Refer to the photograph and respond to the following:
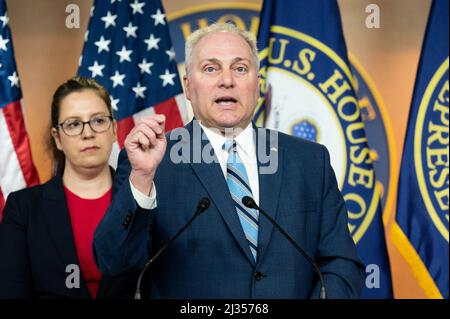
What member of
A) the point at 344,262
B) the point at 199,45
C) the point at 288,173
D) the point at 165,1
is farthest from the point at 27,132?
the point at 344,262

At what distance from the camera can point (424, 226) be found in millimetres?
3623

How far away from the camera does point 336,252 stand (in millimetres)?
2043

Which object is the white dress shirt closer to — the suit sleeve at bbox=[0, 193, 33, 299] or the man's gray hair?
the man's gray hair

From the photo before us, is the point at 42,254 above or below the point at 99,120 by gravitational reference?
below

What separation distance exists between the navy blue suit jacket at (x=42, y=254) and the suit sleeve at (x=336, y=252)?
0.90 metres

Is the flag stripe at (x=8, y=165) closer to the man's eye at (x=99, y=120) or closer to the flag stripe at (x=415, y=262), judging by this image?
the man's eye at (x=99, y=120)

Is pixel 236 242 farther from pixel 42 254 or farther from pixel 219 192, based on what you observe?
pixel 42 254

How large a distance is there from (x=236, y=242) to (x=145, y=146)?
432 millimetres

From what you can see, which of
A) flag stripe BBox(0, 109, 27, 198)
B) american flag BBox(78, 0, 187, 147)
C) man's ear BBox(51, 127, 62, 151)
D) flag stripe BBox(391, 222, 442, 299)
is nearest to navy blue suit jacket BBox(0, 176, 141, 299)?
man's ear BBox(51, 127, 62, 151)

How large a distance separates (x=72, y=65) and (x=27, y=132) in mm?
412

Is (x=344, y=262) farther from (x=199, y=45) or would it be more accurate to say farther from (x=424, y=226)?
(x=424, y=226)

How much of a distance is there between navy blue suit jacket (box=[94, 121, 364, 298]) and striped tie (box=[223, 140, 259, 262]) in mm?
33

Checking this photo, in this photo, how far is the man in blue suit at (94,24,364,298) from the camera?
1.97 meters

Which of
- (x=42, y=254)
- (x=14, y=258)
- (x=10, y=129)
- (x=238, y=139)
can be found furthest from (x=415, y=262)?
(x=10, y=129)
